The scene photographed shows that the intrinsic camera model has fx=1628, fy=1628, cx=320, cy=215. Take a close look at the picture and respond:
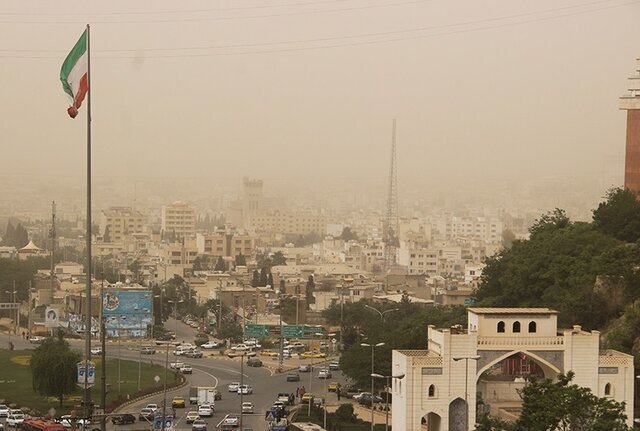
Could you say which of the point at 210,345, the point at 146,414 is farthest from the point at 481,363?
the point at 210,345

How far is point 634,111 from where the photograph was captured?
42.9 meters

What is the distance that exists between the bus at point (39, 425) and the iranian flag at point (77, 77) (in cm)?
915

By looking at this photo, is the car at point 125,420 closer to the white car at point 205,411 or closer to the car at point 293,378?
the white car at point 205,411

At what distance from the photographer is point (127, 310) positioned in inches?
1966

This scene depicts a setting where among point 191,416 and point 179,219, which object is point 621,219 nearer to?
point 191,416

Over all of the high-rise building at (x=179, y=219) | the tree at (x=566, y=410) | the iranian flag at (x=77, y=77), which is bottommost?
the tree at (x=566, y=410)

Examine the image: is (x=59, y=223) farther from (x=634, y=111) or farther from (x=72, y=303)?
(x=634, y=111)

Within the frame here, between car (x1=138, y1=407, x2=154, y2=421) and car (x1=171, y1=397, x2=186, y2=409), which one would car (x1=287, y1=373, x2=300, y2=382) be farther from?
car (x1=138, y1=407, x2=154, y2=421)

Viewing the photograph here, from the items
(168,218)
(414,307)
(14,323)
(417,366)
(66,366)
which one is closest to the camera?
(417,366)

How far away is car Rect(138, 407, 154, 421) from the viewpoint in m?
30.1

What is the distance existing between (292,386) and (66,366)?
636 cm

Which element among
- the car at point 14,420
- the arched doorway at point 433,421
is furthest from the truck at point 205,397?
the arched doorway at point 433,421

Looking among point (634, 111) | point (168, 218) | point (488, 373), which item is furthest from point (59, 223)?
point (488, 373)

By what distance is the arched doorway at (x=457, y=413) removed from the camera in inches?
1001
